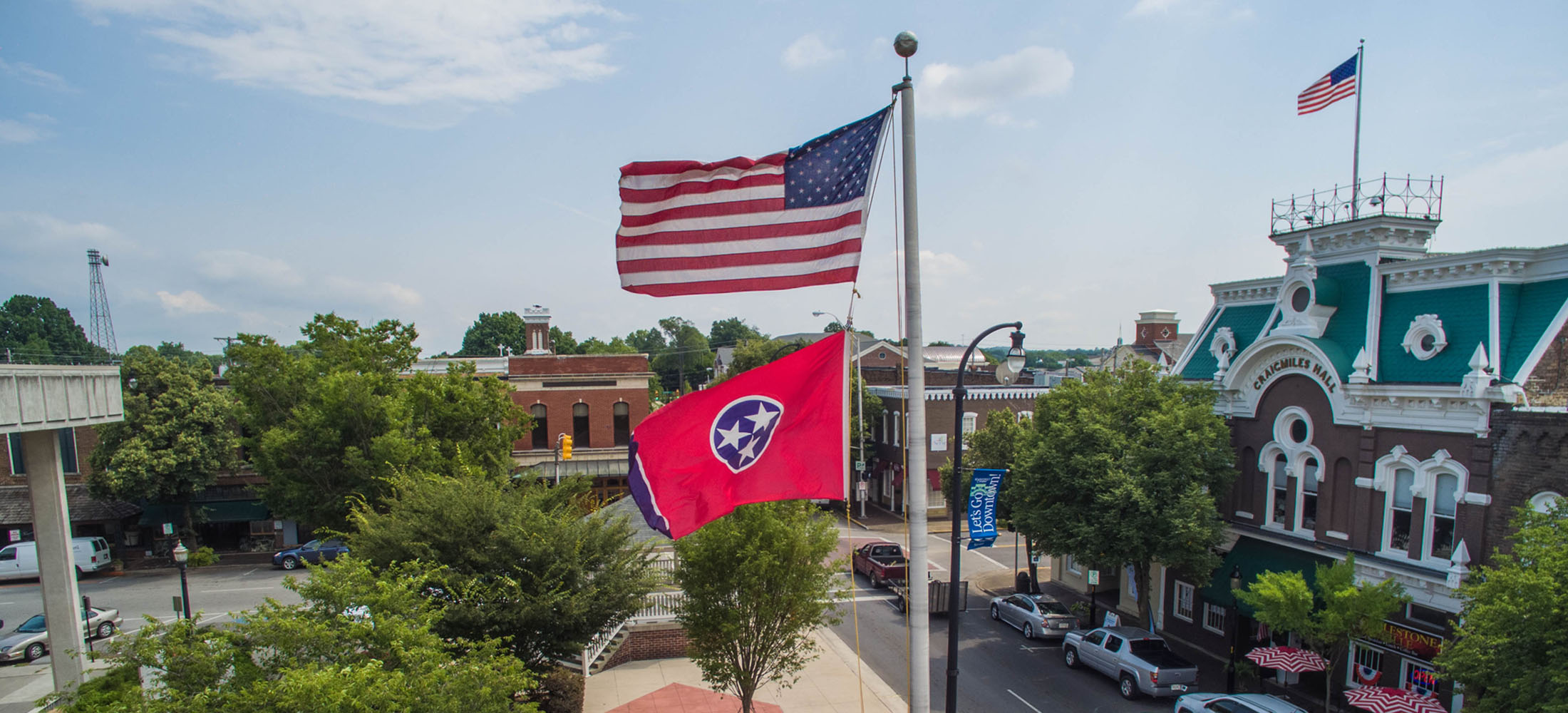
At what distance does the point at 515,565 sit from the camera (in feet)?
47.3

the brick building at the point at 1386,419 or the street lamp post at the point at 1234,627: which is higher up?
the brick building at the point at 1386,419

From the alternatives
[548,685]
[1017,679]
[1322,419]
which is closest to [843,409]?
[548,685]

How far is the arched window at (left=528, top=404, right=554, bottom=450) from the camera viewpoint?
38.0 meters

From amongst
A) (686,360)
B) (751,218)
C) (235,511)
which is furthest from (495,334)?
(751,218)

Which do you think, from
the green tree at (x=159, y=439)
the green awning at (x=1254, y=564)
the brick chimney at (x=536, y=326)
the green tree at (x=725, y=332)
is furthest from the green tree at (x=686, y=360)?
the green awning at (x=1254, y=564)

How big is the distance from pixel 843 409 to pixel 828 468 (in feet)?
1.87

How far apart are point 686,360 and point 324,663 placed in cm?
11800

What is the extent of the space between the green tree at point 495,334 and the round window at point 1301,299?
10296 cm

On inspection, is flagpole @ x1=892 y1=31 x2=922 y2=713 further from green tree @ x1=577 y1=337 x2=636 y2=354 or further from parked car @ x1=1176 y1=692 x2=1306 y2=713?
green tree @ x1=577 y1=337 x2=636 y2=354

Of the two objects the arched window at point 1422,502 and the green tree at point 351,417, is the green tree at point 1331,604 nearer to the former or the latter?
the arched window at point 1422,502

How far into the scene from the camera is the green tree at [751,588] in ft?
47.9

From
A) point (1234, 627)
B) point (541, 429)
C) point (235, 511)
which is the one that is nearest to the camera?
point (1234, 627)

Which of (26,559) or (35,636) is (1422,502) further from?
(26,559)

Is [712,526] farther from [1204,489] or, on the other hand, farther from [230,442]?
[230,442]
